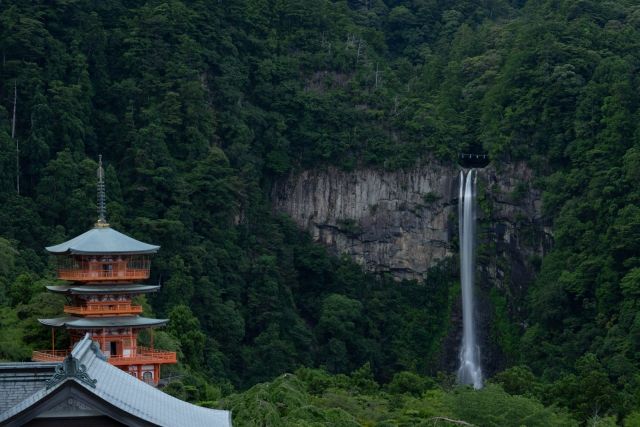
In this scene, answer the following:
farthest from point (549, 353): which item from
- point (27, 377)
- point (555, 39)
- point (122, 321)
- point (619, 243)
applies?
point (27, 377)

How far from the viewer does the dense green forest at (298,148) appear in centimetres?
5753

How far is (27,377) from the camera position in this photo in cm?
1278

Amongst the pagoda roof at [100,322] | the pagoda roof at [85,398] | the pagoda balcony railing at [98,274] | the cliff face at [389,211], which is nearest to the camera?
the pagoda roof at [85,398]

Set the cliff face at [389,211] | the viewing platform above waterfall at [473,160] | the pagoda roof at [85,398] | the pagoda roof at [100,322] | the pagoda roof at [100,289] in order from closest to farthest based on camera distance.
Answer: the pagoda roof at [85,398] → the pagoda roof at [100,322] → the pagoda roof at [100,289] → the cliff face at [389,211] → the viewing platform above waterfall at [473,160]

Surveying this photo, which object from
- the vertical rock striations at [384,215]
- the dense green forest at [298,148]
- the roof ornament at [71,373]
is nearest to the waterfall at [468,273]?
the vertical rock striations at [384,215]

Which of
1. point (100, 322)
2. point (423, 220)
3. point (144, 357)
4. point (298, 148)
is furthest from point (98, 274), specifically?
point (423, 220)

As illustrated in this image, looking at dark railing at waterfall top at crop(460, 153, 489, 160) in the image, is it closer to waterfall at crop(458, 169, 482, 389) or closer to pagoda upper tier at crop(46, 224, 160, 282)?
waterfall at crop(458, 169, 482, 389)

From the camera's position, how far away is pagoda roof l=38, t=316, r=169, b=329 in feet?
114

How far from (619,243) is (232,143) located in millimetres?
17387

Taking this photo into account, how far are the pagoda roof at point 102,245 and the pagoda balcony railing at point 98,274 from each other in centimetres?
52

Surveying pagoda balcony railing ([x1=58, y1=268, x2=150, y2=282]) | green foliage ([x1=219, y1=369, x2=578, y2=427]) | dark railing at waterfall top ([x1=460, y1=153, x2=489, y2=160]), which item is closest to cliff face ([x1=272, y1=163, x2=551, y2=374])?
dark railing at waterfall top ([x1=460, y1=153, x2=489, y2=160])

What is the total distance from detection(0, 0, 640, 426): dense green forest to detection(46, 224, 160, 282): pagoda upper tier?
12451 mm

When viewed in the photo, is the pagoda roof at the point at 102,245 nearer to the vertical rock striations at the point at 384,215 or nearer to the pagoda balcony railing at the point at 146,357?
the pagoda balcony railing at the point at 146,357

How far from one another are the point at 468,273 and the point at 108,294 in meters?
31.8
